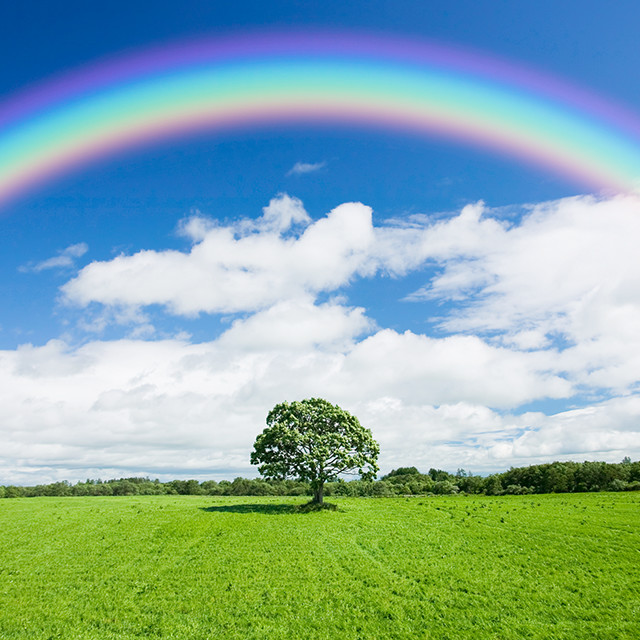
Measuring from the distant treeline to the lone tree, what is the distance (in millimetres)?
40295

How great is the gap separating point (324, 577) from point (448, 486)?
352ft

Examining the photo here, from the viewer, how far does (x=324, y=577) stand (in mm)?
31594

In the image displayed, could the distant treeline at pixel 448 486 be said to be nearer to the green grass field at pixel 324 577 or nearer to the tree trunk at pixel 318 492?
the tree trunk at pixel 318 492

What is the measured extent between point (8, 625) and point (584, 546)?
4261 cm

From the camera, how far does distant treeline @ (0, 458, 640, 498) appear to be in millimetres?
113062

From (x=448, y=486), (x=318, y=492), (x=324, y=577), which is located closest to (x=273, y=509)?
(x=318, y=492)

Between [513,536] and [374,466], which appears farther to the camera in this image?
[374,466]

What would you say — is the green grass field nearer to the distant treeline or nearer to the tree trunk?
the tree trunk

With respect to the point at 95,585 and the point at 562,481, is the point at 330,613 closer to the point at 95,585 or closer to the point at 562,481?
the point at 95,585

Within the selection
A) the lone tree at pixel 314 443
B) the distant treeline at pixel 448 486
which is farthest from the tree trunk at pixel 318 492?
the distant treeline at pixel 448 486

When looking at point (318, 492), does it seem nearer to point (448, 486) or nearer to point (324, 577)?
point (324, 577)

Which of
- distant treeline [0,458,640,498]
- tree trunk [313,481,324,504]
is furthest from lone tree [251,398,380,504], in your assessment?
distant treeline [0,458,640,498]

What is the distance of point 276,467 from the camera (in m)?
63.8

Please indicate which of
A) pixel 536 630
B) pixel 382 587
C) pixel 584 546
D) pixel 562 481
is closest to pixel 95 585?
pixel 382 587
